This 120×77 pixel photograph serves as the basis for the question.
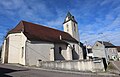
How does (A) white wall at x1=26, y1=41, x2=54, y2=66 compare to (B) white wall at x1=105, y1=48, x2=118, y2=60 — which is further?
(B) white wall at x1=105, y1=48, x2=118, y2=60

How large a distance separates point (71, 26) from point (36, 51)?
1913cm

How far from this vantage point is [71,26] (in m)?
39.4

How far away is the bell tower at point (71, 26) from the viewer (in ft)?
130

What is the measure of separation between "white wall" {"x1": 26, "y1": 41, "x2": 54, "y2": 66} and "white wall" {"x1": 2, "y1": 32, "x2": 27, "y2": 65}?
1476 mm

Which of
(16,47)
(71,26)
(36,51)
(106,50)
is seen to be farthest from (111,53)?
(16,47)

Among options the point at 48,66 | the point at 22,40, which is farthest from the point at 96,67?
the point at 22,40

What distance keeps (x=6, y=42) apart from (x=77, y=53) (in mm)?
20935

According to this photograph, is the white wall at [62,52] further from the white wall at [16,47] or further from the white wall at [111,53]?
the white wall at [111,53]

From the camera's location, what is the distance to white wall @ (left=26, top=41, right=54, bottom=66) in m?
22.9

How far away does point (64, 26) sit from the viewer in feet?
139

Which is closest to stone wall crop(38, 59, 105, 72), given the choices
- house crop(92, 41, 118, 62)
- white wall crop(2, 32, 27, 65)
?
white wall crop(2, 32, 27, 65)

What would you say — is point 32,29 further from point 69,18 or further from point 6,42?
point 69,18

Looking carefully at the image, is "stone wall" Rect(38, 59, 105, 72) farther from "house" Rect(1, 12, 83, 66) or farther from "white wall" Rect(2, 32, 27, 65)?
"white wall" Rect(2, 32, 27, 65)

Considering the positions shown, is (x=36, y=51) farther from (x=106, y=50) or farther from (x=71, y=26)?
(x=106, y=50)
